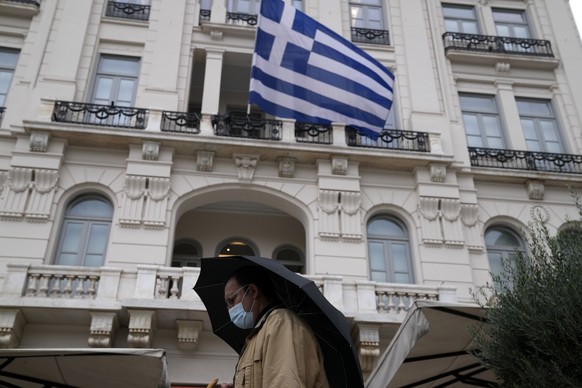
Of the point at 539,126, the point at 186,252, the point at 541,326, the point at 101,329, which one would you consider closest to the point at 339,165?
the point at 186,252

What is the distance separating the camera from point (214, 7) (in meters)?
17.8

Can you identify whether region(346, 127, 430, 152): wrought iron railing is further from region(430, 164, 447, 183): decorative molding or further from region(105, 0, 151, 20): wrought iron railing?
region(105, 0, 151, 20): wrought iron railing

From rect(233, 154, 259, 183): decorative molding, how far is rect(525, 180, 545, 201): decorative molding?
7497 millimetres

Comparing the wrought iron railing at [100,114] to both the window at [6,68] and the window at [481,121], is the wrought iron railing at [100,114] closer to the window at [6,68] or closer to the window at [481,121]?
the window at [6,68]

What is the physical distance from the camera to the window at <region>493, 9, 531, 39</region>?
19531 mm

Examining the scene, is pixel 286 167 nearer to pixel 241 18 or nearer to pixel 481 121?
pixel 241 18

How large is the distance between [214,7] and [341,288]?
10159 millimetres

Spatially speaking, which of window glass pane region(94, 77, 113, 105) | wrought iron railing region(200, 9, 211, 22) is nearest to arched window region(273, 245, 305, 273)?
window glass pane region(94, 77, 113, 105)

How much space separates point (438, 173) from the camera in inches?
600

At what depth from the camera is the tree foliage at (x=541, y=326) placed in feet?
16.2

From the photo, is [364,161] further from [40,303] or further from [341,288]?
[40,303]

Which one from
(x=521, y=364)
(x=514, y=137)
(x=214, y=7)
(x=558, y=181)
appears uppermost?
(x=214, y=7)

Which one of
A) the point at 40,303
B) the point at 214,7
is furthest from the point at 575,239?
the point at 214,7

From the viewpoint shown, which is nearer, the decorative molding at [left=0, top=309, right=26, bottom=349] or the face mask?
the face mask
